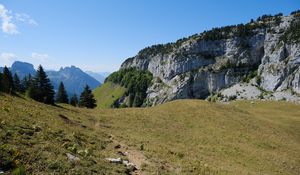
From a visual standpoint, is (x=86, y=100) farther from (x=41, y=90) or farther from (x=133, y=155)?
(x=133, y=155)

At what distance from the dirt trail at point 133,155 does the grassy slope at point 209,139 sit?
74 cm

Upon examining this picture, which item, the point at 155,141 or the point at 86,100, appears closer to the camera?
the point at 155,141

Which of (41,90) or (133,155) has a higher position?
(41,90)

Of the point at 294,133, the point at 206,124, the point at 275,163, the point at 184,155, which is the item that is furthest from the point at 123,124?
the point at 294,133

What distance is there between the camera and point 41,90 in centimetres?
7444

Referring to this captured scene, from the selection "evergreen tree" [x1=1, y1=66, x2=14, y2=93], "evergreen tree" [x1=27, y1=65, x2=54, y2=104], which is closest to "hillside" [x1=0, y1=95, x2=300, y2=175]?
"evergreen tree" [x1=1, y1=66, x2=14, y2=93]

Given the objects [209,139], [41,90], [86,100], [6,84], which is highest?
[6,84]

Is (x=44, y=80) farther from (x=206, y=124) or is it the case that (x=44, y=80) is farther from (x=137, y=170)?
(x=137, y=170)

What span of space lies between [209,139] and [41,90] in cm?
4565

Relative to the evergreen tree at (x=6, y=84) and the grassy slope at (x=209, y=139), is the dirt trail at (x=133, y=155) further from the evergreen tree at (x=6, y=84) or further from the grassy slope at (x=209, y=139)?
Result: the evergreen tree at (x=6, y=84)

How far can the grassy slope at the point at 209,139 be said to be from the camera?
1172 inches

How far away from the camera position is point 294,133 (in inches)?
2170

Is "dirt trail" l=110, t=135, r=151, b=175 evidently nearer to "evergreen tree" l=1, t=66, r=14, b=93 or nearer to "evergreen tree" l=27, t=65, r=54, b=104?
"evergreen tree" l=1, t=66, r=14, b=93

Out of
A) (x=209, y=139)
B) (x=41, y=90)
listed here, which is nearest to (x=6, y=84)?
(x=41, y=90)
